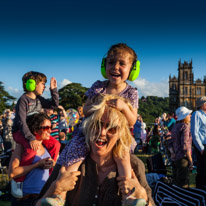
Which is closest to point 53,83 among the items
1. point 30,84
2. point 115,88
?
point 30,84

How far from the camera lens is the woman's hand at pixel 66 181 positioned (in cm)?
157

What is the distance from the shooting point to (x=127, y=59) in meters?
2.09

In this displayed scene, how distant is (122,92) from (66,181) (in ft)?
3.12

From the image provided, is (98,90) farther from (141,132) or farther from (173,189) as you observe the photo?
(141,132)

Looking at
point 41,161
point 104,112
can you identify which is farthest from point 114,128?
point 41,161

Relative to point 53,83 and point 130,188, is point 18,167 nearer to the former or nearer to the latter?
point 130,188

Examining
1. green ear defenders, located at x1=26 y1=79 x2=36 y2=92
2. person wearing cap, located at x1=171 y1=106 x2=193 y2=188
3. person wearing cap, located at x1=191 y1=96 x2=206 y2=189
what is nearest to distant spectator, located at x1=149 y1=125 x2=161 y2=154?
person wearing cap, located at x1=171 y1=106 x2=193 y2=188

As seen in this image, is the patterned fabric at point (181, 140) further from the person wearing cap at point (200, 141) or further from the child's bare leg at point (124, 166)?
the child's bare leg at point (124, 166)

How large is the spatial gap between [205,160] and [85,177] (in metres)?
3.54

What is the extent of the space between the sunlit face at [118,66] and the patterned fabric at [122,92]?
132 millimetres

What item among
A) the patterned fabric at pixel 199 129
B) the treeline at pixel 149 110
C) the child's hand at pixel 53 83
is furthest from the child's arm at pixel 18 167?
the treeline at pixel 149 110

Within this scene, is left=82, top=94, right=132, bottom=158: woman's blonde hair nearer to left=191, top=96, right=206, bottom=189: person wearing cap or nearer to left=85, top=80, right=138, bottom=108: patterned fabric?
left=85, top=80, right=138, bottom=108: patterned fabric

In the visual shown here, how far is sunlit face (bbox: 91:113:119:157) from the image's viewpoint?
164 centimetres

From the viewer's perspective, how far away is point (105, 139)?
1.66 metres
